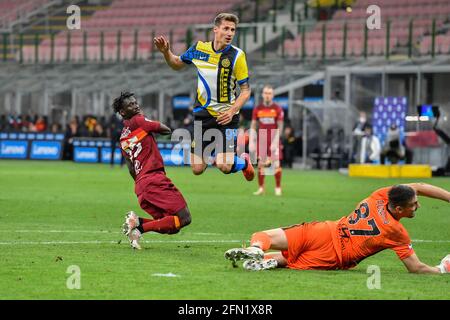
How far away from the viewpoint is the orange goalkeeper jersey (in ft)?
32.9

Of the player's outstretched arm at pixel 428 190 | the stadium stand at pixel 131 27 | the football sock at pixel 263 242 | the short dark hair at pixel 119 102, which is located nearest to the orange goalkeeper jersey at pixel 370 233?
the player's outstretched arm at pixel 428 190

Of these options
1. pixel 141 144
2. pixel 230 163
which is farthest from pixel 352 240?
pixel 230 163

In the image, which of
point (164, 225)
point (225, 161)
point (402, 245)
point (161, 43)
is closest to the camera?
point (402, 245)

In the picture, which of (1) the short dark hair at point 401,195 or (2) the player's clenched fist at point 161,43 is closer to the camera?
(1) the short dark hair at point 401,195

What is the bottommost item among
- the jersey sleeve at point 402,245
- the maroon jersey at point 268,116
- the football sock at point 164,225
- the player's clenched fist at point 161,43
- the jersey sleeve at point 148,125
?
the football sock at point 164,225

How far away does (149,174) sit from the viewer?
40.3 feet

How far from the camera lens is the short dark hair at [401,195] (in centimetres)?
985

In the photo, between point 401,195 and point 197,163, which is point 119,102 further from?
point 401,195

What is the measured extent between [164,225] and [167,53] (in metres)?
2.29

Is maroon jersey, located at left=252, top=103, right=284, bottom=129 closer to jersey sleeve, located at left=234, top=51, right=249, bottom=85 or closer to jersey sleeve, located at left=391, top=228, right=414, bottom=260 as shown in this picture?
jersey sleeve, located at left=234, top=51, right=249, bottom=85

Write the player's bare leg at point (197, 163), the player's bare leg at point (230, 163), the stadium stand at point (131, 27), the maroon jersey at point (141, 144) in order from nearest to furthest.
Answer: the maroon jersey at point (141, 144) → the player's bare leg at point (230, 163) → the player's bare leg at point (197, 163) → the stadium stand at point (131, 27)

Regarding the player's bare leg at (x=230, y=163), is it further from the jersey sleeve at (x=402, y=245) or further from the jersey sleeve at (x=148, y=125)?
the jersey sleeve at (x=402, y=245)

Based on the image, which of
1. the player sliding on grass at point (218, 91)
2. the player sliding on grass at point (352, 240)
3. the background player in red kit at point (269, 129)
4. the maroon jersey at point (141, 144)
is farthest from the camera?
the background player in red kit at point (269, 129)
